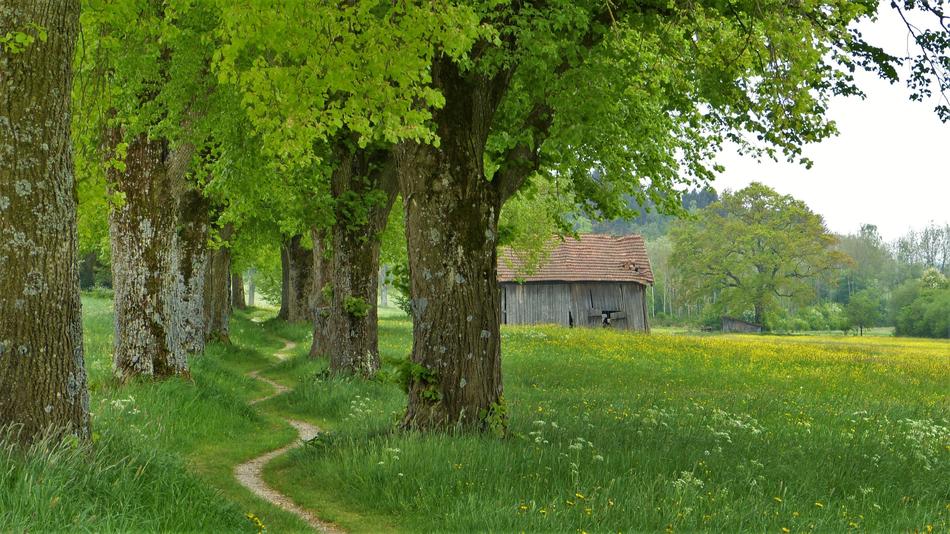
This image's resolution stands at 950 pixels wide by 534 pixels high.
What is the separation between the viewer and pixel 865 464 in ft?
33.9

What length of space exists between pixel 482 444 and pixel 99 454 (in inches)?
165

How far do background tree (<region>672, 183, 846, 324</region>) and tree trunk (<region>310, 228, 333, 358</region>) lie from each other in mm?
52594

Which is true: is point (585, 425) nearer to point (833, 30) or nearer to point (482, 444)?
point (482, 444)

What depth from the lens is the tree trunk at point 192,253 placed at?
65.2ft

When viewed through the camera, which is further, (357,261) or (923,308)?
(923,308)

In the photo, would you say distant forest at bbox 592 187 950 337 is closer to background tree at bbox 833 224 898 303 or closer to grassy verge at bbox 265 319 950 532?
background tree at bbox 833 224 898 303

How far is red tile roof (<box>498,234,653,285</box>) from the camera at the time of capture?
156 ft

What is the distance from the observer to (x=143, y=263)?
14391mm

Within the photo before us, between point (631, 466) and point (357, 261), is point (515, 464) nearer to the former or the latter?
point (631, 466)

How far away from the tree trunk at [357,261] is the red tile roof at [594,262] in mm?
28683

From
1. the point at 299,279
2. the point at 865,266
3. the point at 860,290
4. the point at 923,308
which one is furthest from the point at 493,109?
the point at 865,266

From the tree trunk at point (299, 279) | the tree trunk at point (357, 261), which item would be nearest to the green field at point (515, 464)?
the tree trunk at point (357, 261)

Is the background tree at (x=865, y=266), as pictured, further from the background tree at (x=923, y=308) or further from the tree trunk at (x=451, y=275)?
the tree trunk at (x=451, y=275)

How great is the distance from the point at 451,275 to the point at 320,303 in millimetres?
13285
